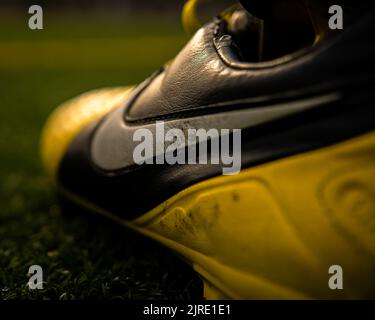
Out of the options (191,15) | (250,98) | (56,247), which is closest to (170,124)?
(250,98)

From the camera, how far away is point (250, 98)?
0.77 metres

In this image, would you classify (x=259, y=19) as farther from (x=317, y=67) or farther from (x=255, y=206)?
(x=255, y=206)

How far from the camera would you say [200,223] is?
2.74 ft

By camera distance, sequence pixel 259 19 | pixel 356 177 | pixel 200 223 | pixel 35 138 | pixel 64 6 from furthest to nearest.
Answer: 1. pixel 64 6
2. pixel 35 138
3. pixel 259 19
4. pixel 200 223
5. pixel 356 177

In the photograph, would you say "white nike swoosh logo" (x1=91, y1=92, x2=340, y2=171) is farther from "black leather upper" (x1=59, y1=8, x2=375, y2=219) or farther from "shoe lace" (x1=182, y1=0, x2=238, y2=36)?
"shoe lace" (x1=182, y1=0, x2=238, y2=36)

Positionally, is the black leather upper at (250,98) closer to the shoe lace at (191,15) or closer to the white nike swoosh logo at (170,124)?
the white nike swoosh logo at (170,124)

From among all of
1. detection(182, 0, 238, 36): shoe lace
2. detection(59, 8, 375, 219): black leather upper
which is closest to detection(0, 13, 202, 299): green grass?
detection(59, 8, 375, 219): black leather upper

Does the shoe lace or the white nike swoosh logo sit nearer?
the white nike swoosh logo

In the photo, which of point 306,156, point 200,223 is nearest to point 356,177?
point 306,156

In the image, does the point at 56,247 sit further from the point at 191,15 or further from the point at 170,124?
the point at 191,15

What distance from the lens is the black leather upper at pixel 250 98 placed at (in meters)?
0.70

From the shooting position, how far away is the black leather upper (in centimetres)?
70

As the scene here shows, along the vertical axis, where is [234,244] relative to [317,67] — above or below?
below
